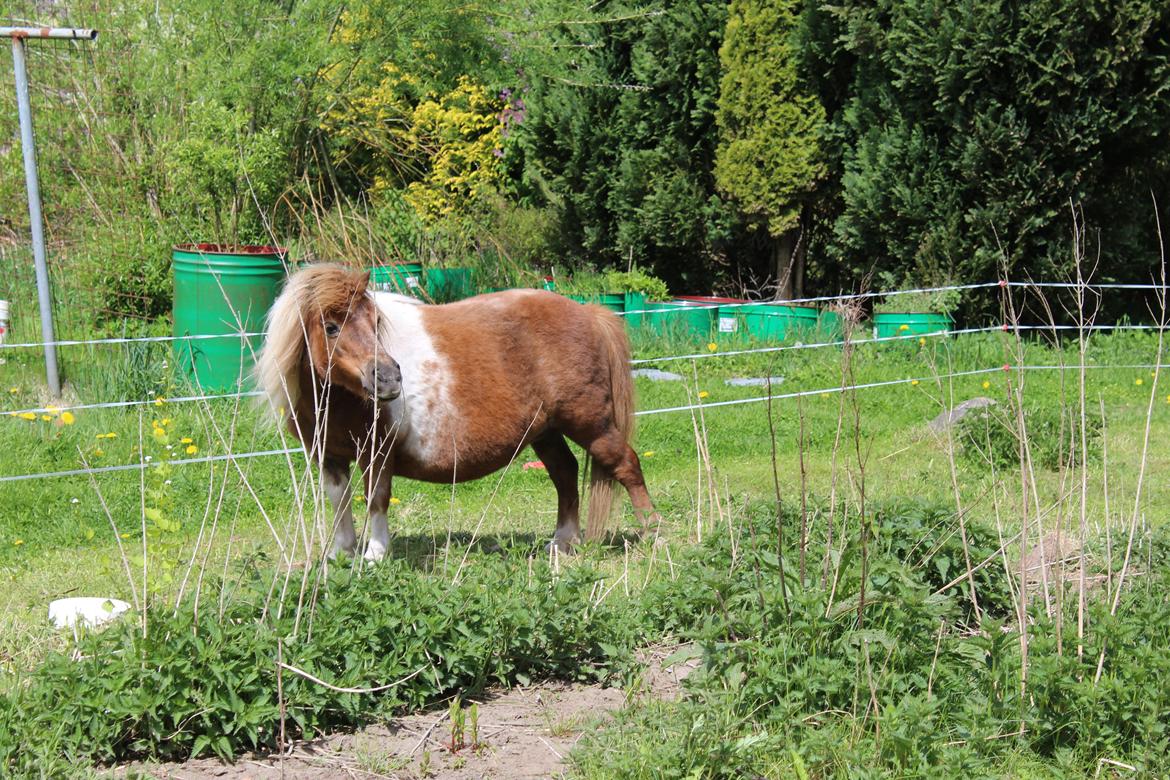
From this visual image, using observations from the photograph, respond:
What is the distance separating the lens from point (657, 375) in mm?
10227

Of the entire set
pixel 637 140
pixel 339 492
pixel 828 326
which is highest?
pixel 637 140

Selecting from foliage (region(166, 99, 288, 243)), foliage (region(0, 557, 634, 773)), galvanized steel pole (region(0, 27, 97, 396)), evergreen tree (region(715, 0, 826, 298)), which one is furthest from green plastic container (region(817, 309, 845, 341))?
foliage (region(0, 557, 634, 773))

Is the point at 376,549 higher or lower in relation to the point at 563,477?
lower

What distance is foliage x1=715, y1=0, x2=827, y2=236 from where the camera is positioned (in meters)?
12.4

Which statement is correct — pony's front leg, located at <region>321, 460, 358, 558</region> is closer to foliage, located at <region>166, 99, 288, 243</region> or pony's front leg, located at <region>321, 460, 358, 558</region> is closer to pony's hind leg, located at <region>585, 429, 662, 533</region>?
pony's hind leg, located at <region>585, 429, 662, 533</region>

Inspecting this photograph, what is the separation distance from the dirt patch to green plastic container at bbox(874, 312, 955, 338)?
780cm

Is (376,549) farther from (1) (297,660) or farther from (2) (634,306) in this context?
(2) (634,306)

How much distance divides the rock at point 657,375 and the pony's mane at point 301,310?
16.5ft

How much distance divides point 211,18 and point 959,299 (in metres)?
7.87

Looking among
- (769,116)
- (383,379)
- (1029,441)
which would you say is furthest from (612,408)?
(769,116)

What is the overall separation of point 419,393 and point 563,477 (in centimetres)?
116

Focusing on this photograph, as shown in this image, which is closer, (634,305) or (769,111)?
(634,305)

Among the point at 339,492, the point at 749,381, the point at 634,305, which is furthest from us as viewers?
the point at 634,305

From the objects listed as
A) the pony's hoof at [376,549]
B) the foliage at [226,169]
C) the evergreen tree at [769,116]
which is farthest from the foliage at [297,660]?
the evergreen tree at [769,116]
